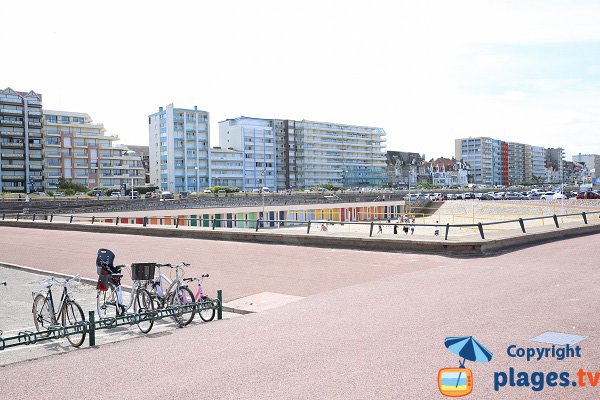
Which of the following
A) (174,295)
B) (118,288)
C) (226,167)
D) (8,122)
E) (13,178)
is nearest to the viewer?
(118,288)

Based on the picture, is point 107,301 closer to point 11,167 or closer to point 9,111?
point 11,167

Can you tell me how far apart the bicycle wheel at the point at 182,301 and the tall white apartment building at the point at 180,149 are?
107m

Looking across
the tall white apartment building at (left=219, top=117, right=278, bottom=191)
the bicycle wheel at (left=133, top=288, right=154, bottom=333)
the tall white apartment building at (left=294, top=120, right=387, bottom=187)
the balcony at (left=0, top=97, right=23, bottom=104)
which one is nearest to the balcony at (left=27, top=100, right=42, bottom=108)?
the balcony at (left=0, top=97, right=23, bottom=104)

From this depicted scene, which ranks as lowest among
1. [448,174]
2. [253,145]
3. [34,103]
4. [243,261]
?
[243,261]

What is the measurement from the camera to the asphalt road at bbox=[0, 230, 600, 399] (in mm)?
6047

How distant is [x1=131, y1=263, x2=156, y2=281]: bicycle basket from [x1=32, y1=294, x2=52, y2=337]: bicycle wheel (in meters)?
1.49

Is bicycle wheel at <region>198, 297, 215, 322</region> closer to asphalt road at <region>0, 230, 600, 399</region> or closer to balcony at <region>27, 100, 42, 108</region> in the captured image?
asphalt road at <region>0, 230, 600, 399</region>

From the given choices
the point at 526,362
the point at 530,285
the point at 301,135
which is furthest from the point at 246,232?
the point at 301,135

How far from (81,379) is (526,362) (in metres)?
5.70

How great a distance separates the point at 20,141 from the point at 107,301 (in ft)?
326

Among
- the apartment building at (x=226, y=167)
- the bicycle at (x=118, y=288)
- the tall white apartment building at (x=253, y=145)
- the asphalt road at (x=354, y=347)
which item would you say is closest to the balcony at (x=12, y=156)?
the apartment building at (x=226, y=167)

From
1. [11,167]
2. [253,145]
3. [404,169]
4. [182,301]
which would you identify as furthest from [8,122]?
[404,169]

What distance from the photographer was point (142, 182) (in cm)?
12525

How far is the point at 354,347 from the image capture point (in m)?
7.52
